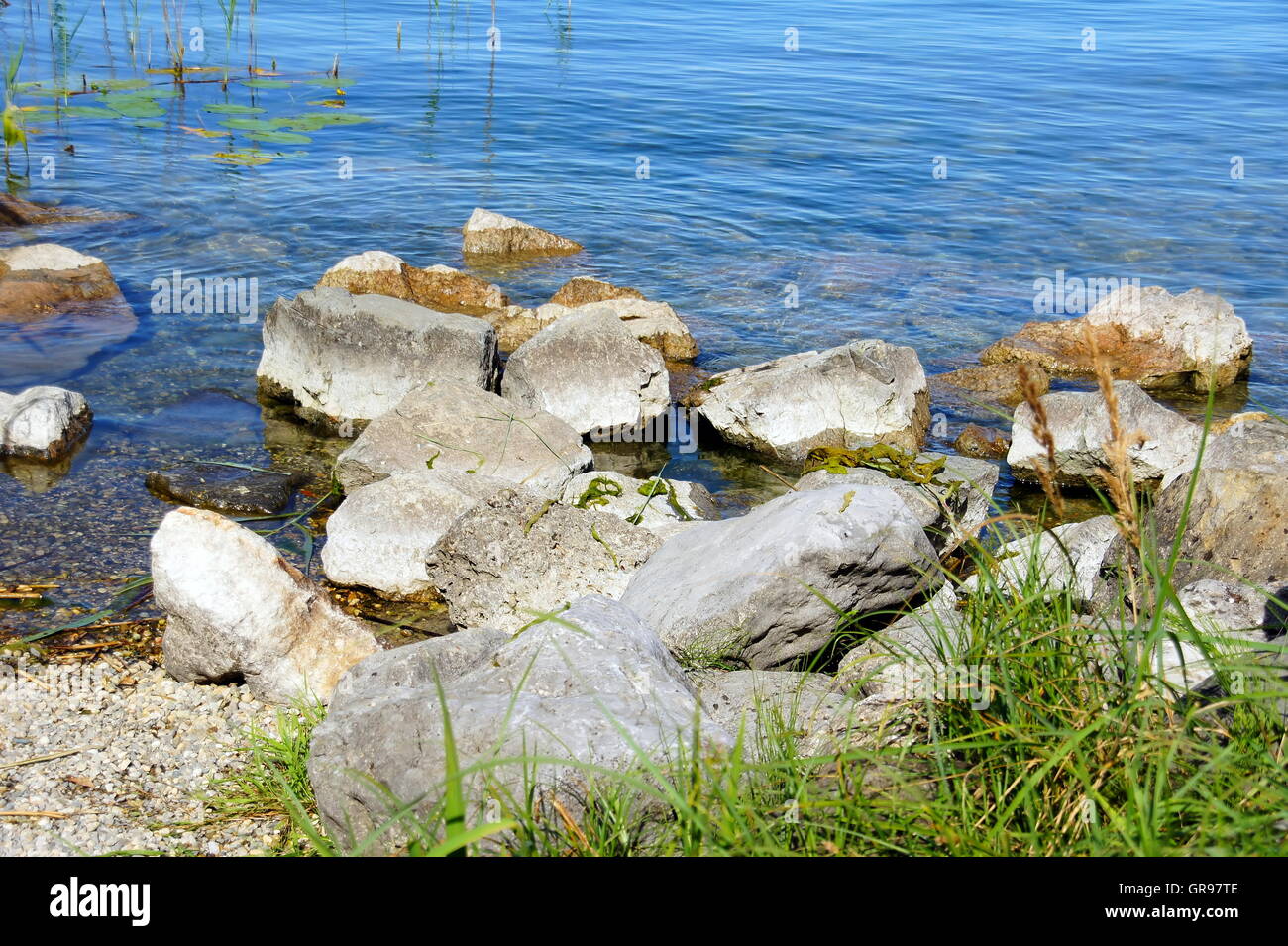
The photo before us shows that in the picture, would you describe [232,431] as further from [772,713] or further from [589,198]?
[589,198]

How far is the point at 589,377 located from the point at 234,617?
4234 millimetres

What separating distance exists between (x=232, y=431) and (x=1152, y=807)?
7406mm

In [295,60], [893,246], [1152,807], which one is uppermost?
[295,60]

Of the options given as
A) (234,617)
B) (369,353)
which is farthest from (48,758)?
(369,353)

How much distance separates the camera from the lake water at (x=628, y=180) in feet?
30.3

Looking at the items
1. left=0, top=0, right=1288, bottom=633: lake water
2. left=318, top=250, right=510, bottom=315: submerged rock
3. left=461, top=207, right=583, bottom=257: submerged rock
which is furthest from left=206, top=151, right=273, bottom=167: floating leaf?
left=318, top=250, right=510, bottom=315: submerged rock

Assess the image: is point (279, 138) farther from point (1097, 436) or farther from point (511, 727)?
point (511, 727)

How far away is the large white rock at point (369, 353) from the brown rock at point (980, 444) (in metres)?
3.76

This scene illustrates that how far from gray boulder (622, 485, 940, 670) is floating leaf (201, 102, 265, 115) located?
1625 cm

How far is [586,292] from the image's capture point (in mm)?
11195

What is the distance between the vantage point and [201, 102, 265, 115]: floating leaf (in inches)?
718

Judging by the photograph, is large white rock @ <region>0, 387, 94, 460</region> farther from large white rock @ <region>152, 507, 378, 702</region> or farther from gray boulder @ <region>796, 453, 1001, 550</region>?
gray boulder @ <region>796, 453, 1001, 550</region>
